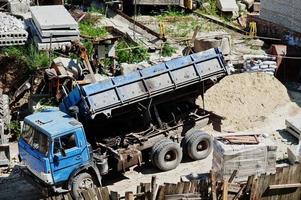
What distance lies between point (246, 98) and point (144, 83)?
212 inches

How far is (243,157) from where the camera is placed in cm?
1623

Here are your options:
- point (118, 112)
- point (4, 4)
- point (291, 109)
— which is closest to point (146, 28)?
point (4, 4)

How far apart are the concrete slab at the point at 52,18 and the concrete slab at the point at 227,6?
850cm

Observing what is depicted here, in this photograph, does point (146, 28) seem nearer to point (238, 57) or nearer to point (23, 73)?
point (238, 57)

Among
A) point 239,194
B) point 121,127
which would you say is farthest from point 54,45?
point 239,194

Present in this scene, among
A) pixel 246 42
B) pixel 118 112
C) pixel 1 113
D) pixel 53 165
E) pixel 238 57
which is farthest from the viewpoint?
pixel 246 42

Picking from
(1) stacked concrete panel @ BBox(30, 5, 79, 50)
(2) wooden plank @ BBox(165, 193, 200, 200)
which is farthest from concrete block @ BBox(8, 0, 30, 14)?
(2) wooden plank @ BBox(165, 193, 200, 200)

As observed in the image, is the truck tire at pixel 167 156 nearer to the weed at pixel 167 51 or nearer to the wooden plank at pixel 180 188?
the wooden plank at pixel 180 188

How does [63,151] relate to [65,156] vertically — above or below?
above

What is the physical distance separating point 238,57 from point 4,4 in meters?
10.5

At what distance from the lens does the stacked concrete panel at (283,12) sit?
25.4m

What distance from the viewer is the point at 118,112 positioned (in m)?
17.2

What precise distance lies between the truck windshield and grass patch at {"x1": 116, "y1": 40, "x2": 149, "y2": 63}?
808cm

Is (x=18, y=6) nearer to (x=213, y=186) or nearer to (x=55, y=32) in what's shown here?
(x=55, y=32)
